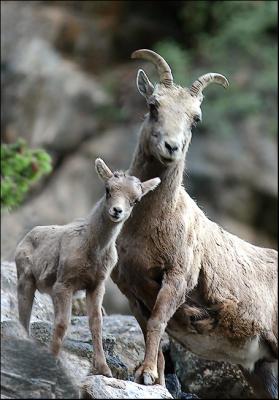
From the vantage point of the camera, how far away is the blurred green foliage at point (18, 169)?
1296 cm

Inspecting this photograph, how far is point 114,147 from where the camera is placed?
2052 cm

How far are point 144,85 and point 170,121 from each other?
903mm

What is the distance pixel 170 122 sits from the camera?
8430 millimetres

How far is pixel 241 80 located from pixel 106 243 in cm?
1357

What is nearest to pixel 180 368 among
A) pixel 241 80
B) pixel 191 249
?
pixel 191 249

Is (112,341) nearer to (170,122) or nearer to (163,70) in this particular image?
(170,122)

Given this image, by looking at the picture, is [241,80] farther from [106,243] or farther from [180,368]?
[106,243]

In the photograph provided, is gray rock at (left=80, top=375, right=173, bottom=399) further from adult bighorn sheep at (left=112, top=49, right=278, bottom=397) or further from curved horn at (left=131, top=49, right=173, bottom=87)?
curved horn at (left=131, top=49, right=173, bottom=87)

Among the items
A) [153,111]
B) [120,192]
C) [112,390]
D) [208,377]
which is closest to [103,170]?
[120,192]

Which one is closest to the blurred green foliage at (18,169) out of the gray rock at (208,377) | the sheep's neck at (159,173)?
the gray rock at (208,377)

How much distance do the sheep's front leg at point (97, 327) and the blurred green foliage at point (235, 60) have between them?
1247 cm

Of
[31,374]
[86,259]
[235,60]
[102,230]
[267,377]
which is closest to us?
[31,374]

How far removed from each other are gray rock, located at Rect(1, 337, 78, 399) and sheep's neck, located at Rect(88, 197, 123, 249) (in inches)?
79.4

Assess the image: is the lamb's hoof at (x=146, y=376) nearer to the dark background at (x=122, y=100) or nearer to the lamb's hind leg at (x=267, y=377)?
the lamb's hind leg at (x=267, y=377)
